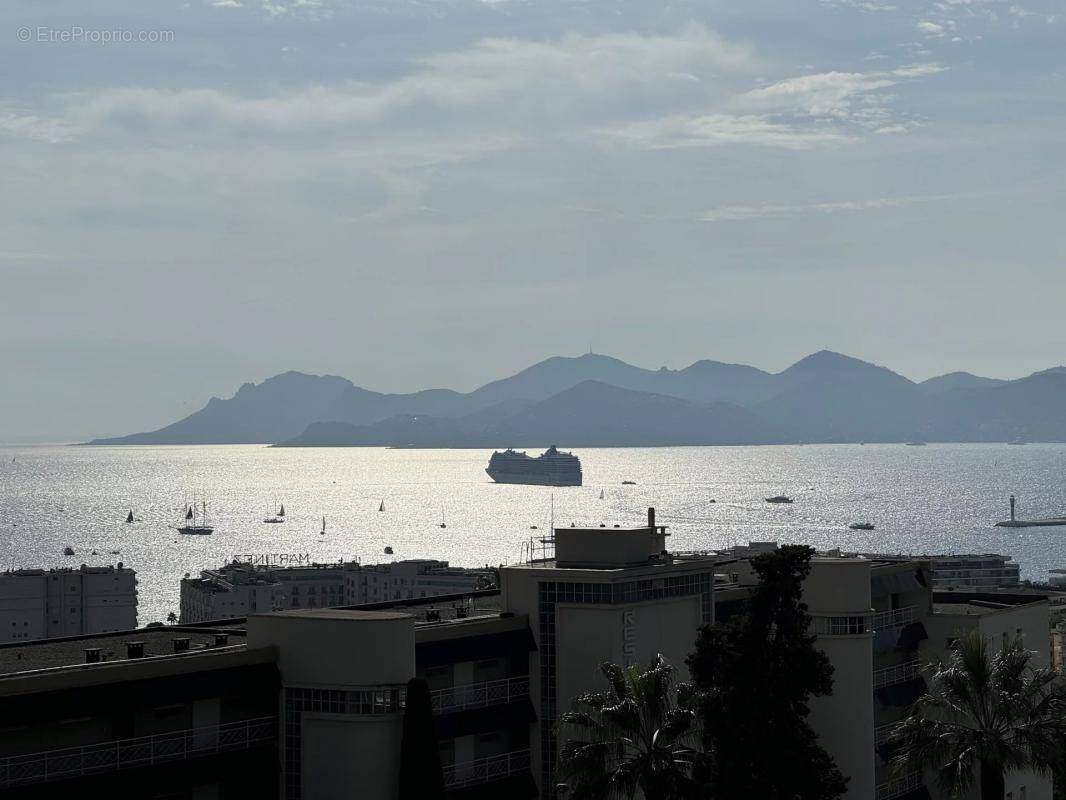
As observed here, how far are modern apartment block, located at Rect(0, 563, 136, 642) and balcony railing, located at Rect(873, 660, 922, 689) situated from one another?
14933 centimetres

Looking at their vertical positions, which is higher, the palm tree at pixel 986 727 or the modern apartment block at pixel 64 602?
the palm tree at pixel 986 727

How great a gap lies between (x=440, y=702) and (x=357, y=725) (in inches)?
250

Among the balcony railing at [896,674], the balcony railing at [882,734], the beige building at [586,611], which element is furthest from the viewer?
the balcony railing at [896,674]

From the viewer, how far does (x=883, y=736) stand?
198 ft

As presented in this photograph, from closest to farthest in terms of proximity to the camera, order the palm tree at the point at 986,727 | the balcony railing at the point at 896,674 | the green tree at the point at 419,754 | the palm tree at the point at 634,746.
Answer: the green tree at the point at 419,754 → the palm tree at the point at 634,746 → the palm tree at the point at 986,727 → the balcony railing at the point at 896,674

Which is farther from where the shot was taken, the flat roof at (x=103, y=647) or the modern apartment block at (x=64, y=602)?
the modern apartment block at (x=64, y=602)

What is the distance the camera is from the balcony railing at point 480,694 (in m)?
44.7

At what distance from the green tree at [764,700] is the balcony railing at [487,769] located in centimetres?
830

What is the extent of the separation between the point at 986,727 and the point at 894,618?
81.5 ft

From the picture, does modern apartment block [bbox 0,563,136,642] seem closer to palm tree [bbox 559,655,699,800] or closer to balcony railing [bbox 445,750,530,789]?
balcony railing [bbox 445,750,530,789]

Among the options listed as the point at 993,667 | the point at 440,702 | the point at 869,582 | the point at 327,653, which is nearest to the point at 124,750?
the point at 327,653

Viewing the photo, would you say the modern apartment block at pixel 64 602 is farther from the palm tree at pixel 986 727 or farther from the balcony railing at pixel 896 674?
the palm tree at pixel 986 727

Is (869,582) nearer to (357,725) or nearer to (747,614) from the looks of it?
(747,614)

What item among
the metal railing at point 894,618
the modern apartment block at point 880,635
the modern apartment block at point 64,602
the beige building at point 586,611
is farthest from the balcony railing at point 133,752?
the modern apartment block at point 64,602
